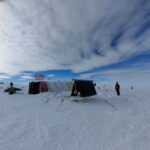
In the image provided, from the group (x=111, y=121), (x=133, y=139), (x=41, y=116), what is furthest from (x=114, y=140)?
(x=41, y=116)

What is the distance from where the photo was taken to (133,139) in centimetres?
719

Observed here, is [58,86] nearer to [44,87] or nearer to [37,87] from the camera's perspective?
[44,87]

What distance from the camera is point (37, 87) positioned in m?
28.2

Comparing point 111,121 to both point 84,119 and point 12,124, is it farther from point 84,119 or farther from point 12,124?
point 12,124

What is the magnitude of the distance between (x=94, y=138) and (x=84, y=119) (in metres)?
2.89

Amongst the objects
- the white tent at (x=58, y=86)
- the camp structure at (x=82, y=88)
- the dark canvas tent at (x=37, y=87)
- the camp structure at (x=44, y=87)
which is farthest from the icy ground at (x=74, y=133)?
the white tent at (x=58, y=86)

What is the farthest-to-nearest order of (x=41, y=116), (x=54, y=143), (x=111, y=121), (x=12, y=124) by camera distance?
(x=41, y=116)
(x=111, y=121)
(x=12, y=124)
(x=54, y=143)

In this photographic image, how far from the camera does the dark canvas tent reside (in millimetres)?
27136

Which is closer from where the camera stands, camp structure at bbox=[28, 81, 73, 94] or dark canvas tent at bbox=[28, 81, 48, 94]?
dark canvas tent at bbox=[28, 81, 48, 94]

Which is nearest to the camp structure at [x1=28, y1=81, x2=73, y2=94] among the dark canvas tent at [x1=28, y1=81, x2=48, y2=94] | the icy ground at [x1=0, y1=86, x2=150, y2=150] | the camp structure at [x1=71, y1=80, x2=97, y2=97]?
the dark canvas tent at [x1=28, y1=81, x2=48, y2=94]

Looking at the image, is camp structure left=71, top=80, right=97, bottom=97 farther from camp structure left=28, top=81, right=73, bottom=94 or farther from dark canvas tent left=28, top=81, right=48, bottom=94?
camp structure left=28, top=81, right=73, bottom=94

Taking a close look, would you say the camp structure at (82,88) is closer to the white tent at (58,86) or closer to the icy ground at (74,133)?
the icy ground at (74,133)

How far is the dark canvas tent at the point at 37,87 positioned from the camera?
2714 cm

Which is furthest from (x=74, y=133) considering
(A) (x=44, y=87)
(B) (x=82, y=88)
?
(A) (x=44, y=87)
